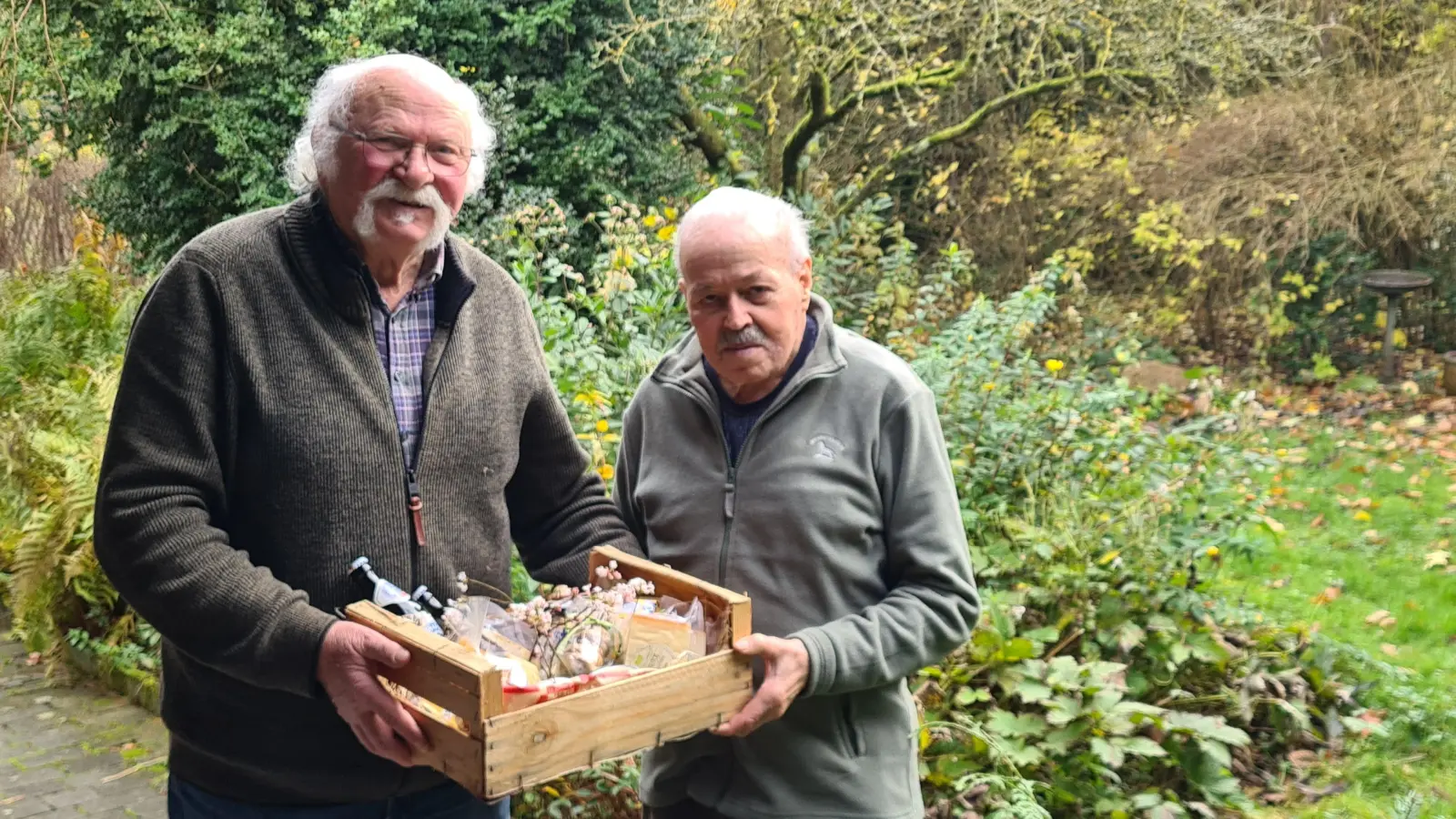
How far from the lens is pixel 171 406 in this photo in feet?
6.76

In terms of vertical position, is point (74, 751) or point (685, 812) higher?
point (685, 812)

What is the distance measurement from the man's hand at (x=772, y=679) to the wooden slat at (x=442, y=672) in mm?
424

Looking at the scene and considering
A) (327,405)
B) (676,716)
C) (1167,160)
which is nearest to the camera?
(676,716)

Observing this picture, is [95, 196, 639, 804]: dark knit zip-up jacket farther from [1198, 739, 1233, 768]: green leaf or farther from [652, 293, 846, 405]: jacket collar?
[1198, 739, 1233, 768]: green leaf

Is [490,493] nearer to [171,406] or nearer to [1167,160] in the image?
[171,406]

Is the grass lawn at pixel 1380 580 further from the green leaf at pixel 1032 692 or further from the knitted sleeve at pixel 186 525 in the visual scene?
the knitted sleeve at pixel 186 525

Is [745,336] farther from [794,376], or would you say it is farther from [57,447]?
[57,447]

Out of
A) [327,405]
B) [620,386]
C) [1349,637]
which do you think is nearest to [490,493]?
[327,405]

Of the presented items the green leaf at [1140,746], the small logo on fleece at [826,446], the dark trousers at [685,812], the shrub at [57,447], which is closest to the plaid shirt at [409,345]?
the small logo on fleece at [826,446]

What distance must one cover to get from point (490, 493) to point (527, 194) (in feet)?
17.4

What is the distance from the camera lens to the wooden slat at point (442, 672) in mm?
1793

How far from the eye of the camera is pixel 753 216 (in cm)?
230

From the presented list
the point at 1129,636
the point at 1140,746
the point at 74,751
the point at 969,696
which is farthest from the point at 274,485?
the point at 74,751

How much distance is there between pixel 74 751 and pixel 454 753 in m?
4.12
